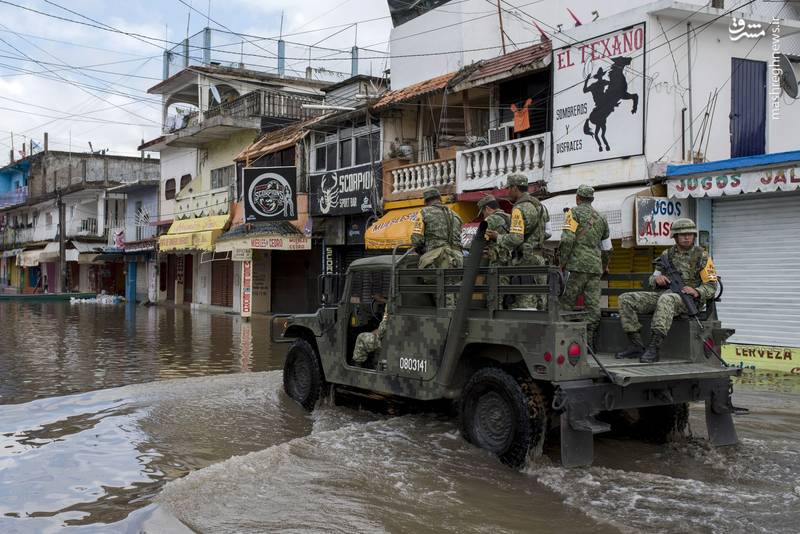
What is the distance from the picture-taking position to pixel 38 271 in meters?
54.7

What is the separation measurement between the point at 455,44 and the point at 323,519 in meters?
15.9

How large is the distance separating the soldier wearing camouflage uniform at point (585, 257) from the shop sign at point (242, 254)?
63.0 ft

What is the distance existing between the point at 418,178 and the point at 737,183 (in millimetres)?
8802

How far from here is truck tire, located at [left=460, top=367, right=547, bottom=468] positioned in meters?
5.68

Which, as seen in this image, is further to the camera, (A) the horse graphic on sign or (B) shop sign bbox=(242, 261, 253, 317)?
(B) shop sign bbox=(242, 261, 253, 317)

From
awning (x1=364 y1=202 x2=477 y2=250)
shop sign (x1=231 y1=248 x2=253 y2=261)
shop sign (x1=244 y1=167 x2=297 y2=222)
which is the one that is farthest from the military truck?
shop sign (x1=231 y1=248 x2=253 y2=261)

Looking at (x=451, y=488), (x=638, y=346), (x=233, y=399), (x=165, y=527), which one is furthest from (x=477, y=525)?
(x=233, y=399)

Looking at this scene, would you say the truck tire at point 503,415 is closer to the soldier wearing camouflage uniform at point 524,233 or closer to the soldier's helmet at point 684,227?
the soldier wearing camouflage uniform at point 524,233

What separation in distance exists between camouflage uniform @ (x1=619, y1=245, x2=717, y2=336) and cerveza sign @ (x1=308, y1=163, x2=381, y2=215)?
14.1 meters

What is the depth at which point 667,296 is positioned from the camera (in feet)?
20.7

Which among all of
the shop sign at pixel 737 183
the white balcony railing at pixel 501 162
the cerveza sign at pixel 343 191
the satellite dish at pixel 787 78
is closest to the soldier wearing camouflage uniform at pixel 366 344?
the shop sign at pixel 737 183

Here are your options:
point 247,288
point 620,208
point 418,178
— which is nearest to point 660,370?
point 620,208

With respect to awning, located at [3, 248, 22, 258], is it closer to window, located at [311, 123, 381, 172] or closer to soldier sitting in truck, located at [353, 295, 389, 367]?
window, located at [311, 123, 381, 172]

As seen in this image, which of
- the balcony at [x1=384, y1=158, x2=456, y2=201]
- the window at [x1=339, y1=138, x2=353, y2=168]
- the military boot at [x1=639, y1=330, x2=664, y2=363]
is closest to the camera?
the military boot at [x1=639, y1=330, x2=664, y2=363]
